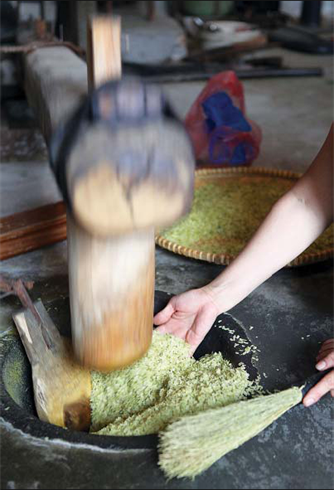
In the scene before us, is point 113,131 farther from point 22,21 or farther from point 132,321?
point 22,21

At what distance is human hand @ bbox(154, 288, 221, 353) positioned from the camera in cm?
156

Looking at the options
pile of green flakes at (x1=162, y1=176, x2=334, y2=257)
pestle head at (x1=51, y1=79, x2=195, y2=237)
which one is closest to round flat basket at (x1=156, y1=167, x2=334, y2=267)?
pile of green flakes at (x1=162, y1=176, x2=334, y2=257)

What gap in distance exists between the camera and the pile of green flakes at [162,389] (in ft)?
4.28

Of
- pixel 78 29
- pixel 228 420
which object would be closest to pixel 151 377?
pixel 228 420

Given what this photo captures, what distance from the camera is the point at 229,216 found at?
248 centimetres

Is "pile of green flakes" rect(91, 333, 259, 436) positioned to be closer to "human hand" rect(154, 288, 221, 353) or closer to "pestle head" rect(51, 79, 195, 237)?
"human hand" rect(154, 288, 221, 353)

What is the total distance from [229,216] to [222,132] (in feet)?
2.54

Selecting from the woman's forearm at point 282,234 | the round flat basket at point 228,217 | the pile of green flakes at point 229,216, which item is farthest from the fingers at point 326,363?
the pile of green flakes at point 229,216

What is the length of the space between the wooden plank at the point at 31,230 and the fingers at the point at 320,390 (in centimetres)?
125

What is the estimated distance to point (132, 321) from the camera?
44.9 inches

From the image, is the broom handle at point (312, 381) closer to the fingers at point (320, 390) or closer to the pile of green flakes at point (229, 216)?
the fingers at point (320, 390)

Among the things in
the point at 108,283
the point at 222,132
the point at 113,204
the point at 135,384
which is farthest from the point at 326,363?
the point at 222,132

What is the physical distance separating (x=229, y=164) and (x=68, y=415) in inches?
77.6

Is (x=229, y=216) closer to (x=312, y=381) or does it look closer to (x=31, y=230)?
(x=31, y=230)
